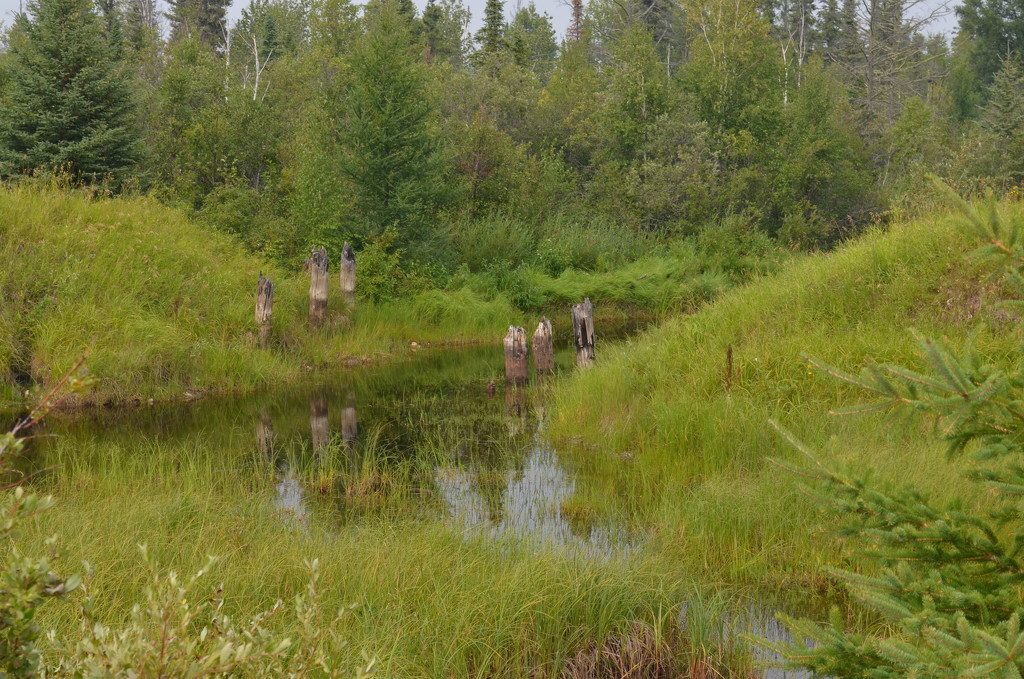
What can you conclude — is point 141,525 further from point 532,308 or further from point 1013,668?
point 532,308

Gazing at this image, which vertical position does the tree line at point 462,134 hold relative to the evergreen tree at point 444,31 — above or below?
below

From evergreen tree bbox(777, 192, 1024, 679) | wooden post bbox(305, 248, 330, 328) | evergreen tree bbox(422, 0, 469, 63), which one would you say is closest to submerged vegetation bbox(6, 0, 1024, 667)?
evergreen tree bbox(777, 192, 1024, 679)

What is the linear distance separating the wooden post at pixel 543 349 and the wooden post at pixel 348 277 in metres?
4.95

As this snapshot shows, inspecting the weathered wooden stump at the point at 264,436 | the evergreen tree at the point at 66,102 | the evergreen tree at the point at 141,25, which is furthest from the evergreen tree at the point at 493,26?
the weathered wooden stump at the point at 264,436

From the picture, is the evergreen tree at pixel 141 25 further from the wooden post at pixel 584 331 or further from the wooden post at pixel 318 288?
the wooden post at pixel 584 331

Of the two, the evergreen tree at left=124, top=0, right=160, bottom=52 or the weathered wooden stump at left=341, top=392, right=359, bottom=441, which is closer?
the weathered wooden stump at left=341, top=392, right=359, bottom=441

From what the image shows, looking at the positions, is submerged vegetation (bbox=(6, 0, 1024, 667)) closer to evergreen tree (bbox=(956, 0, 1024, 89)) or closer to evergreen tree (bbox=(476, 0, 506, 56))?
evergreen tree (bbox=(476, 0, 506, 56))

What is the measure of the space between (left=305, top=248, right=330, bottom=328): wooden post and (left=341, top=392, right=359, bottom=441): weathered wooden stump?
3.48m

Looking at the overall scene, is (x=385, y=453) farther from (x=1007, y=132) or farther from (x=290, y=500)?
(x=1007, y=132)

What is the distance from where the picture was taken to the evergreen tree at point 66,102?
65.0 ft

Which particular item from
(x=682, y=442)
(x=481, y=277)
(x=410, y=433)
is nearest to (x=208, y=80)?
(x=481, y=277)

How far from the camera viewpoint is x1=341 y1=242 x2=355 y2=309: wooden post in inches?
712

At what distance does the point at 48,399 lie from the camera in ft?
9.36

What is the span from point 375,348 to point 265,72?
19.4 m
